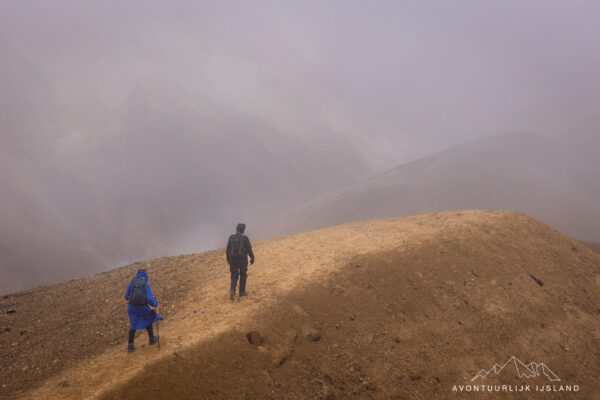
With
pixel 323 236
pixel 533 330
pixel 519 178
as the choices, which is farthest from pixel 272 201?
pixel 533 330

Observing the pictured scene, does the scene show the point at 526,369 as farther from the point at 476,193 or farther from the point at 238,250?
the point at 476,193

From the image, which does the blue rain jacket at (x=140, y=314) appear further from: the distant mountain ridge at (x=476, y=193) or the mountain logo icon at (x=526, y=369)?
the distant mountain ridge at (x=476, y=193)

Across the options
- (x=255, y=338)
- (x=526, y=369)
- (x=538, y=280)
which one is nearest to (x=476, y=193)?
(x=538, y=280)

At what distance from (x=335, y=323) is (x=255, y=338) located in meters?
2.27

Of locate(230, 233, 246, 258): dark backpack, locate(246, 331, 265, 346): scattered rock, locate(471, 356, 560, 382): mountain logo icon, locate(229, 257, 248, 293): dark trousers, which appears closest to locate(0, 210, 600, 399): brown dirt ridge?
locate(246, 331, 265, 346): scattered rock

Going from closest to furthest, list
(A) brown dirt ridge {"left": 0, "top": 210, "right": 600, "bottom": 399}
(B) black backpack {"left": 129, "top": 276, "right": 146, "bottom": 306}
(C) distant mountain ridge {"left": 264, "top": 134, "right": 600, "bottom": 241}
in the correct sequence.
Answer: (A) brown dirt ridge {"left": 0, "top": 210, "right": 600, "bottom": 399} < (B) black backpack {"left": 129, "top": 276, "right": 146, "bottom": 306} < (C) distant mountain ridge {"left": 264, "top": 134, "right": 600, "bottom": 241}

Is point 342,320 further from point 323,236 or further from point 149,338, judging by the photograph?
point 323,236

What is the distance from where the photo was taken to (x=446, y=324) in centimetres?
955

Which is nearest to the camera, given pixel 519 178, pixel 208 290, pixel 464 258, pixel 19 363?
pixel 19 363

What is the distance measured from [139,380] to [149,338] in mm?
1473

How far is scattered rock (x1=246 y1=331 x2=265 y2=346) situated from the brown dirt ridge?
0.03 meters

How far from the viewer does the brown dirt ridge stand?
6.62 metres

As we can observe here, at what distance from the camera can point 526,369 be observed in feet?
29.1

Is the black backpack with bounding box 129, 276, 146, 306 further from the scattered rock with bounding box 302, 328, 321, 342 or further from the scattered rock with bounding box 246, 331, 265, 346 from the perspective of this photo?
the scattered rock with bounding box 302, 328, 321, 342
